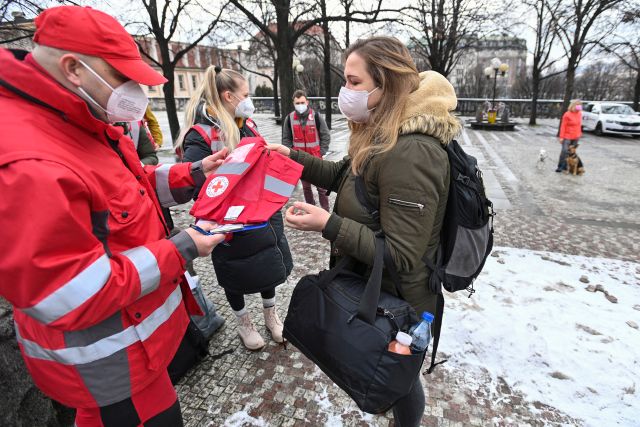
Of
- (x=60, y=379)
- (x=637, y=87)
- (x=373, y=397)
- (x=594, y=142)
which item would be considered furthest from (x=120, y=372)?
(x=637, y=87)

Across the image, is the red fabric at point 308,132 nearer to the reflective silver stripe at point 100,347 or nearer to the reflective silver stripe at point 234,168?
the reflective silver stripe at point 234,168

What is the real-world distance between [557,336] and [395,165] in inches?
105

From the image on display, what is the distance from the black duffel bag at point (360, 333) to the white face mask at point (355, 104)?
0.66 m

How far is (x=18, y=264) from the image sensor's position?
0.99 m

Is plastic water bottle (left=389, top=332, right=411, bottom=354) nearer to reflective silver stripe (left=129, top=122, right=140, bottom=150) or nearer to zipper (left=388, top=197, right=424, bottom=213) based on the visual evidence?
zipper (left=388, top=197, right=424, bottom=213)

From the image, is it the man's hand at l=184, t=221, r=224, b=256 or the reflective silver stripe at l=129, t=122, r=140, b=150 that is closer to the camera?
the man's hand at l=184, t=221, r=224, b=256

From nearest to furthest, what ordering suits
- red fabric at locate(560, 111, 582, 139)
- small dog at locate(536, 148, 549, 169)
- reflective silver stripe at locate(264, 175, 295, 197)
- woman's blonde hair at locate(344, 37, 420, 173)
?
1. woman's blonde hair at locate(344, 37, 420, 173)
2. reflective silver stripe at locate(264, 175, 295, 197)
3. red fabric at locate(560, 111, 582, 139)
4. small dog at locate(536, 148, 549, 169)

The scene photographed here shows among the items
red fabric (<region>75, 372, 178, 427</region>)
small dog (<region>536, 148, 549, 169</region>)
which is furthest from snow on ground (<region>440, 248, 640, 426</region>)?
small dog (<region>536, 148, 549, 169</region>)

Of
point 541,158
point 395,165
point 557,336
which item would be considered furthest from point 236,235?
point 541,158

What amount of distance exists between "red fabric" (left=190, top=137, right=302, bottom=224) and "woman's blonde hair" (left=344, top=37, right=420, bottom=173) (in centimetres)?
42

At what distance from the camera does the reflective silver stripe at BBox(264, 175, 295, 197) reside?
184 cm

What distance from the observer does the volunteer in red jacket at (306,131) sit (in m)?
6.16

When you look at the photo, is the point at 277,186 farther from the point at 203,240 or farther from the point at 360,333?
the point at 360,333

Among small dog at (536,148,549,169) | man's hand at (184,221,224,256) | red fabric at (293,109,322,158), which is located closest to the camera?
man's hand at (184,221,224,256)
